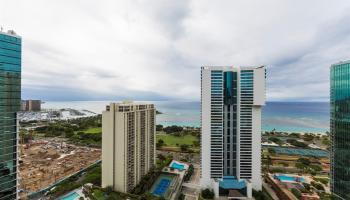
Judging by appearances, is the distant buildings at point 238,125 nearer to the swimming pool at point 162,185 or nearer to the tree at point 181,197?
the tree at point 181,197

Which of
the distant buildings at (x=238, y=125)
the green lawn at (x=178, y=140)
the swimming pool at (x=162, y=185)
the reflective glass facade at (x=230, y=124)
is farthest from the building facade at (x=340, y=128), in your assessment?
the green lawn at (x=178, y=140)

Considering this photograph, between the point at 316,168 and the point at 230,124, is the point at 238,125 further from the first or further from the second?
the point at 316,168

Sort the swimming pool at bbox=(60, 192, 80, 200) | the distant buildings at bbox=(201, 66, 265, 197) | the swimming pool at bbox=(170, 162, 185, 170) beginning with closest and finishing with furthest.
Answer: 1. the swimming pool at bbox=(60, 192, 80, 200)
2. the distant buildings at bbox=(201, 66, 265, 197)
3. the swimming pool at bbox=(170, 162, 185, 170)

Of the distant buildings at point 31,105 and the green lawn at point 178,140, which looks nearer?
the green lawn at point 178,140

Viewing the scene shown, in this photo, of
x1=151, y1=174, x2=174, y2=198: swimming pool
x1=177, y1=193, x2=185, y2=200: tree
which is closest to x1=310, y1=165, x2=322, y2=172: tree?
x1=177, y1=193, x2=185, y2=200: tree

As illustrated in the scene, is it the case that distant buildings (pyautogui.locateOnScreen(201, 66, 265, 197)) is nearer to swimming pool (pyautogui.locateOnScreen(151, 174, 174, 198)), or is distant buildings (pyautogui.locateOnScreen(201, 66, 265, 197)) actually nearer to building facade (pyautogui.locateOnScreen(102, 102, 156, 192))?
swimming pool (pyautogui.locateOnScreen(151, 174, 174, 198))

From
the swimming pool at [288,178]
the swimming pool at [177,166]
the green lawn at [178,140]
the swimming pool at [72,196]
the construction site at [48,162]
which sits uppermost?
the swimming pool at [72,196]

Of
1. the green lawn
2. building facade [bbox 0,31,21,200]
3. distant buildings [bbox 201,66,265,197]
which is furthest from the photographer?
the green lawn
